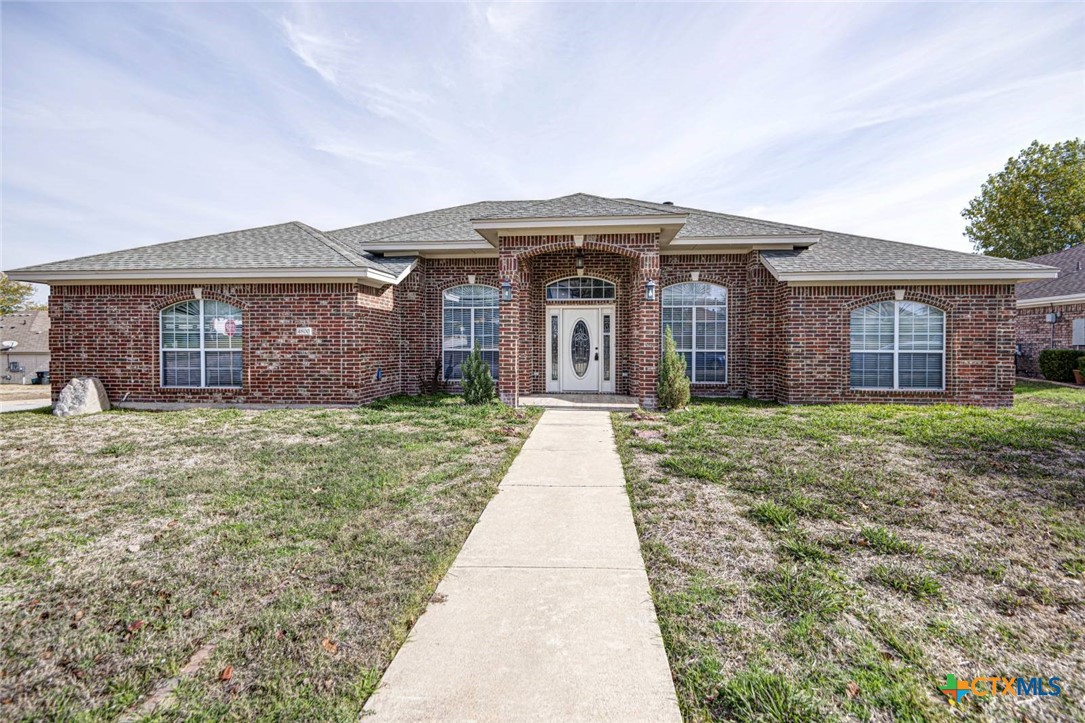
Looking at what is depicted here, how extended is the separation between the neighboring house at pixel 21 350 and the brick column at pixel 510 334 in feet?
141

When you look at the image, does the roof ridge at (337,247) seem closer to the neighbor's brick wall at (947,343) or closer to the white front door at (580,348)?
the white front door at (580,348)

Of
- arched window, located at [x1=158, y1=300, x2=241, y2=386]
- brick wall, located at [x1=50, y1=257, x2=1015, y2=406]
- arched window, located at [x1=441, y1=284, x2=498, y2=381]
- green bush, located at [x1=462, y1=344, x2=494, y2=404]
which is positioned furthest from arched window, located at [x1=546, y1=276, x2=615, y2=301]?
arched window, located at [x1=158, y1=300, x2=241, y2=386]

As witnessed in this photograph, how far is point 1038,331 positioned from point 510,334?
20.2 meters

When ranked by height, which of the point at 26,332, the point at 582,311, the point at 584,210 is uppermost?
the point at 584,210

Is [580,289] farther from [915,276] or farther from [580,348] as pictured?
[915,276]

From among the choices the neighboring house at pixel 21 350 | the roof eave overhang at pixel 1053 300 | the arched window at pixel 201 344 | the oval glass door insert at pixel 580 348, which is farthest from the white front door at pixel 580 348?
the neighboring house at pixel 21 350

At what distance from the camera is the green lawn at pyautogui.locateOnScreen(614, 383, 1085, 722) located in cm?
224

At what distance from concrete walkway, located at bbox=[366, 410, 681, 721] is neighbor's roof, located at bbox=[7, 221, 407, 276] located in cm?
793

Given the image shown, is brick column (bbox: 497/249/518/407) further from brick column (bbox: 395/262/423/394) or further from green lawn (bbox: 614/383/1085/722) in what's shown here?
green lawn (bbox: 614/383/1085/722)

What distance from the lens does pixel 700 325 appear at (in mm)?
11969

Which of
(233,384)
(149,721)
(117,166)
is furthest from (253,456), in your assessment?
(117,166)

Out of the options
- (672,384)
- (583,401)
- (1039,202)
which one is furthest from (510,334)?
(1039,202)

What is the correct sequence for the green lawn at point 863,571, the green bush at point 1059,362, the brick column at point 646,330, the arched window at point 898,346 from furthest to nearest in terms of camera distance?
the green bush at point 1059,362 → the arched window at point 898,346 → the brick column at point 646,330 → the green lawn at point 863,571

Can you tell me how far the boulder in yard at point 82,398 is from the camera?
9.79m
